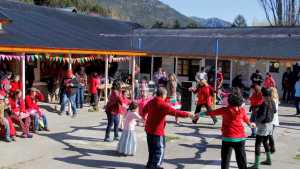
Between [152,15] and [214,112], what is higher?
[152,15]

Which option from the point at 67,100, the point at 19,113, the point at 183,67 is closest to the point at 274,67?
the point at 183,67

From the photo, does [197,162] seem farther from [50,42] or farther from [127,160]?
[50,42]

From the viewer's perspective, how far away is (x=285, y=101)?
21.6 m

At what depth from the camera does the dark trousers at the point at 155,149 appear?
7988 mm

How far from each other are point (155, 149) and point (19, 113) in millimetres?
4346

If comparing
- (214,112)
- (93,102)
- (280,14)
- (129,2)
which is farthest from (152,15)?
(214,112)

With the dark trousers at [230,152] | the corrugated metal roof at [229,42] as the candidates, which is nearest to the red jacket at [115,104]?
the dark trousers at [230,152]

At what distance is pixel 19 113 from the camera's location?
10797 millimetres

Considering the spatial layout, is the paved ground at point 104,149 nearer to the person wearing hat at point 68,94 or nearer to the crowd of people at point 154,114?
the crowd of people at point 154,114

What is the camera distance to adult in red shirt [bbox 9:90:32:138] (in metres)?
10.7

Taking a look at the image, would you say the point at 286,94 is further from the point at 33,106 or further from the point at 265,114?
the point at 33,106

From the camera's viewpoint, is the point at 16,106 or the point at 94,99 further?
the point at 94,99

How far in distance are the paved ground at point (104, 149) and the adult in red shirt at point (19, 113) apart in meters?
0.31

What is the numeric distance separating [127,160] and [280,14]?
150 feet
